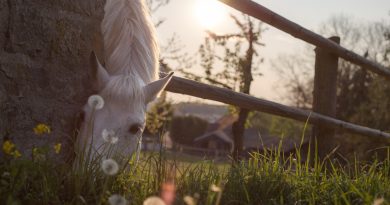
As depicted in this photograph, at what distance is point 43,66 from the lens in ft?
7.47

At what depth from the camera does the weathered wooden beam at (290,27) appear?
12.3 feet

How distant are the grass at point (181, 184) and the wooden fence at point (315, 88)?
122cm

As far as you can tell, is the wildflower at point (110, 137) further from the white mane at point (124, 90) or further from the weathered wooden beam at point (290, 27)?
the weathered wooden beam at point (290, 27)

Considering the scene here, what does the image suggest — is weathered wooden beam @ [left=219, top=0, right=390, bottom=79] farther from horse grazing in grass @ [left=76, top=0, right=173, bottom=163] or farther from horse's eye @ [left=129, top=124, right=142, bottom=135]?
horse's eye @ [left=129, top=124, right=142, bottom=135]

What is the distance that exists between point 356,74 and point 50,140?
1224 inches

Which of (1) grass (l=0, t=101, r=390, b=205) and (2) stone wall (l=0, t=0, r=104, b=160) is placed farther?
(2) stone wall (l=0, t=0, r=104, b=160)

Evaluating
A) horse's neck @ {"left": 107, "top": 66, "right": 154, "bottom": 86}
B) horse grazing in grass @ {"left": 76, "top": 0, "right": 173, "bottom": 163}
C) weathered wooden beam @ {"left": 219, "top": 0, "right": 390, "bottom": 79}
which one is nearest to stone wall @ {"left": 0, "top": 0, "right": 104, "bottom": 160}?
horse grazing in grass @ {"left": 76, "top": 0, "right": 173, "bottom": 163}

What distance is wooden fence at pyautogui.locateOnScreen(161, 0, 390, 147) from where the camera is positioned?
354cm

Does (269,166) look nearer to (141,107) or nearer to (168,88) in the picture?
(141,107)

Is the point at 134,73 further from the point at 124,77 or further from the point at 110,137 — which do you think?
the point at 110,137

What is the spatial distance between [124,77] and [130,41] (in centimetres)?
45

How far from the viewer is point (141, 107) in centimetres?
288

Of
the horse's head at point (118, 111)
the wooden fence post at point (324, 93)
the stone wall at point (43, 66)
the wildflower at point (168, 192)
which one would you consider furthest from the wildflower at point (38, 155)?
the wooden fence post at point (324, 93)

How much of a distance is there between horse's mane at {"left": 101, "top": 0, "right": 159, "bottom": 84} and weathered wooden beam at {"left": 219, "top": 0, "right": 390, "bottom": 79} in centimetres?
59
